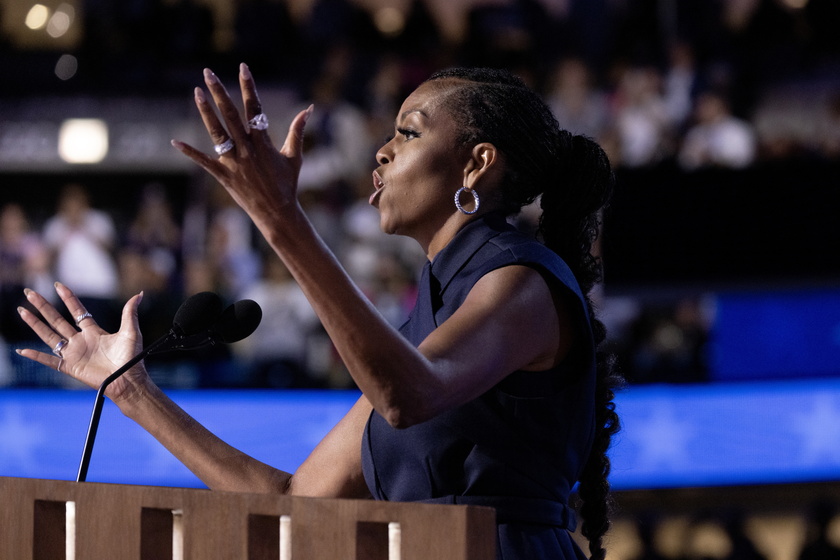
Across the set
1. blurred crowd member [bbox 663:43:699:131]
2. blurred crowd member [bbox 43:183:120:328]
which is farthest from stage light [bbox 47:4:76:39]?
blurred crowd member [bbox 663:43:699:131]

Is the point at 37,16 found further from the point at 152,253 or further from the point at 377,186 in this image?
the point at 377,186

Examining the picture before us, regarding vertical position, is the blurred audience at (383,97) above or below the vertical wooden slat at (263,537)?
above

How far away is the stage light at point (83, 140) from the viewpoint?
827 cm

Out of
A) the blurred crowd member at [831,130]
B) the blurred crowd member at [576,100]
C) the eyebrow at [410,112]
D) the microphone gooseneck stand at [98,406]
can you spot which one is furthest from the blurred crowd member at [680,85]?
the microphone gooseneck stand at [98,406]

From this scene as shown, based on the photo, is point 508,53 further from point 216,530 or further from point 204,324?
point 216,530

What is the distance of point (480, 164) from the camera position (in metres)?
1.62

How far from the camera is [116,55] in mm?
8047

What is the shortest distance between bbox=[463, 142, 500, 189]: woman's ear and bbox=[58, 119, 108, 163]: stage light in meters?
7.16

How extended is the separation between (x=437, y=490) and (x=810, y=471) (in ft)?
11.5

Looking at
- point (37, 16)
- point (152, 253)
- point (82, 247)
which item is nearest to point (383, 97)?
point (152, 253)

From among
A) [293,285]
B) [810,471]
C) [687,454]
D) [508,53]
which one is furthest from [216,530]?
[508,53]

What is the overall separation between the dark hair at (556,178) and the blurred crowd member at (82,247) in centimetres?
492

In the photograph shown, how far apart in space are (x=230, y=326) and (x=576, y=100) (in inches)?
222

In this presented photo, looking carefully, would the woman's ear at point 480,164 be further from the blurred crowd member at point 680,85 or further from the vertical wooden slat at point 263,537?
the blurred crowd member at point 680,85
